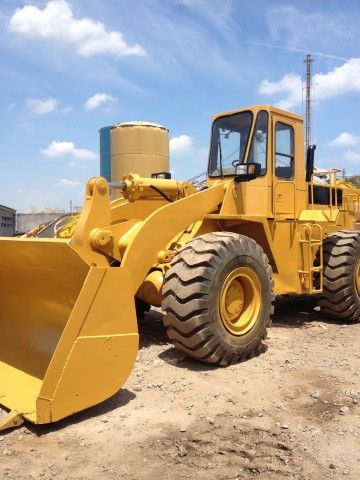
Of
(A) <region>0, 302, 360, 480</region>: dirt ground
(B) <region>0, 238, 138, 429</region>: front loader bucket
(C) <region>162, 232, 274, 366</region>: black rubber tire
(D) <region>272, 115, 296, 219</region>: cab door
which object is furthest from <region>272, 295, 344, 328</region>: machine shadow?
(B) <region>0, 238, 138, 429</region>: front loader bucket

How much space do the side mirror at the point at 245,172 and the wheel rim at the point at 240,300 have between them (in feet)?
4.83

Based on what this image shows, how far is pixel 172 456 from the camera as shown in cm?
316

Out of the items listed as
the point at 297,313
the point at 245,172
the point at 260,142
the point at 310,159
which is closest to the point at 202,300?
the point at 245,172

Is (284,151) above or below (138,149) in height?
below

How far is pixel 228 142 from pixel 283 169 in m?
0.86

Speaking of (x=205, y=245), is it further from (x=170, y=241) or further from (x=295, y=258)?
(x=295, y=258)

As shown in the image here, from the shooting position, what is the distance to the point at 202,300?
464cm

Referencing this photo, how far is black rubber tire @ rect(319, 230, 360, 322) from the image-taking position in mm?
7062

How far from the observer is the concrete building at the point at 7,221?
25.4 m

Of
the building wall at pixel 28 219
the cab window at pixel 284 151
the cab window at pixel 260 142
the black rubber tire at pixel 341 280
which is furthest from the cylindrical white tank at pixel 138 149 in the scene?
the building wall at pixel 28 219

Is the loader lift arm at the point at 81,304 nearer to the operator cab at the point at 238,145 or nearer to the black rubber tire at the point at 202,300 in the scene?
the black rubber tire at the point at 202,300

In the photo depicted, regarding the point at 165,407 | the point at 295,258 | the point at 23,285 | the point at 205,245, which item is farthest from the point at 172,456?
the point at 295,258

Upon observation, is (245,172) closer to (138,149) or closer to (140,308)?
(140,308)

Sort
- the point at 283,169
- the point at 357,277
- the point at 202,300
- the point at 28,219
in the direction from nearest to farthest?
1. the point at 202,300
2. the point at 283,169
3. the point at 357,277
4. the point at 28,219
